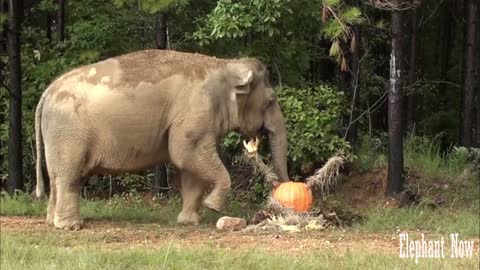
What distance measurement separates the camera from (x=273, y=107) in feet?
35.1

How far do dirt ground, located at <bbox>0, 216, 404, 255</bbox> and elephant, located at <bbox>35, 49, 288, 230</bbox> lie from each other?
471mm

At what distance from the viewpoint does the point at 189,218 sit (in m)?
10.4

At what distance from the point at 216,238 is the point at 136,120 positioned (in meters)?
1.94

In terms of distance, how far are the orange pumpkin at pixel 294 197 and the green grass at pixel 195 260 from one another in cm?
230

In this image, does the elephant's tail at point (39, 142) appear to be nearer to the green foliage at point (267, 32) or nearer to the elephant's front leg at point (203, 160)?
the elephant's front leg at point (203, 160)

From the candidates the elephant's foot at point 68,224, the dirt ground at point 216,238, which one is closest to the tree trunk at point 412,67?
the dirt ground at point 216,238

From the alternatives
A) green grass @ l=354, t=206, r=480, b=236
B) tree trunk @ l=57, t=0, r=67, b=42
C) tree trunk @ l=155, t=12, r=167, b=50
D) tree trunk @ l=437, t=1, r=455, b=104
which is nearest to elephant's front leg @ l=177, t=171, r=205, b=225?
green grass @ l=354, t=206, r=480, b=236

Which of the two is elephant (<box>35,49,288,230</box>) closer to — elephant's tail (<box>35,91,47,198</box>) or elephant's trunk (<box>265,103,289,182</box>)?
elephant's tail (<box>35,91,47,198</box>)

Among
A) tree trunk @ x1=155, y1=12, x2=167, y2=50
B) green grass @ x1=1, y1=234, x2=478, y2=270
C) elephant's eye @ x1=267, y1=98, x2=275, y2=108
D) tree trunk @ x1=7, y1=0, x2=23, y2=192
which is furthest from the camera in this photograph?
tree trunk @ x1=7, y1=0, x2=23, y2=192

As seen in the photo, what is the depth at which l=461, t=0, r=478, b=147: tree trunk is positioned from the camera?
1792 cm

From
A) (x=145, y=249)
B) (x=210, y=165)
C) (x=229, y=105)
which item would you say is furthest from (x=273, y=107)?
(x=145, y=249)

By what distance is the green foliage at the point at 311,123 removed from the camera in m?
12.9

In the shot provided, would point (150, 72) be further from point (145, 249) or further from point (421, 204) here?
point (421, 204)

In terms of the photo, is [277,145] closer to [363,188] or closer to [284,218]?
[284,218]
